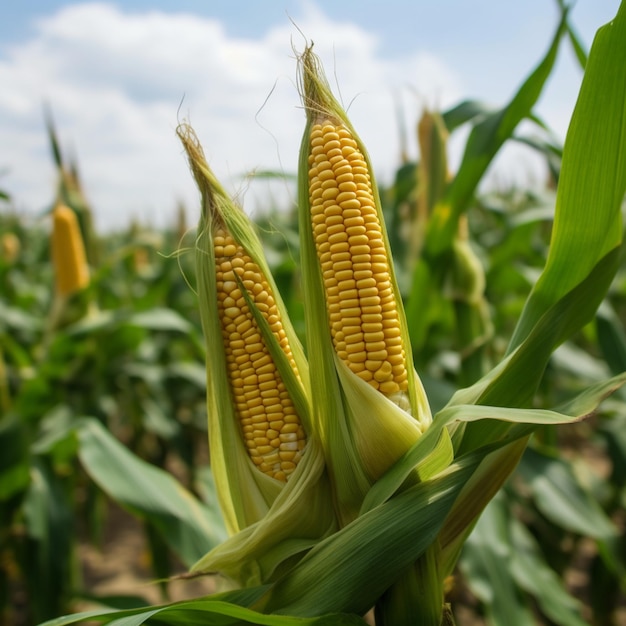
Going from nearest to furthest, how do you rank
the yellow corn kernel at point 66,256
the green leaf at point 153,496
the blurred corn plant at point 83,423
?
the green leaf at point 153,496 < the blurred corn plant at point 83,423 < the yellow corn kernel at point 66,256

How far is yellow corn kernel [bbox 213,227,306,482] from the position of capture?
3.15 feet

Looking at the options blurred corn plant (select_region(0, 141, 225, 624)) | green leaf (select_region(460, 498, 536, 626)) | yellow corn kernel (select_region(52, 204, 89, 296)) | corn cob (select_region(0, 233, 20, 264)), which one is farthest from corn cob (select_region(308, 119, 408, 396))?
corn cob (select_region(0, 233, 20, 264))

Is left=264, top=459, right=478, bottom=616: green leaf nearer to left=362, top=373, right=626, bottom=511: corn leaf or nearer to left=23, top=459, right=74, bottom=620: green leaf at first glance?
left=362, top=373, right=626, bottom=511: corn leaf

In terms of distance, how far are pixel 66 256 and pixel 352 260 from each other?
2671 millimetres

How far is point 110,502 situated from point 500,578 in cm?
→ 397

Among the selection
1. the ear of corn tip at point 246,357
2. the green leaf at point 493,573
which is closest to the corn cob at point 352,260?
the ear of corn tip at point 246,357

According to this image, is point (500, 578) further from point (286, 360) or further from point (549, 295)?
point (286, 360)

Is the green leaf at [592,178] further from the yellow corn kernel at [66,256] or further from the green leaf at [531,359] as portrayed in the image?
the yellow corn kernel at [66,256]

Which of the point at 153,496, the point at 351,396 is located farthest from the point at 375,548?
the point at 153,496

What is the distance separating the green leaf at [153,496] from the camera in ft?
5.36

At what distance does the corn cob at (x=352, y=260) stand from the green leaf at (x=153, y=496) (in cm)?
94

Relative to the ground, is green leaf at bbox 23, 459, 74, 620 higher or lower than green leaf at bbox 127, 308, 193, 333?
lower

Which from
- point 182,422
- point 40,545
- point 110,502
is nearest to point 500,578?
point 40,545

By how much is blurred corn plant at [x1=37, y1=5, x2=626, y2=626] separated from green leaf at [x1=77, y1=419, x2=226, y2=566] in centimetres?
60
